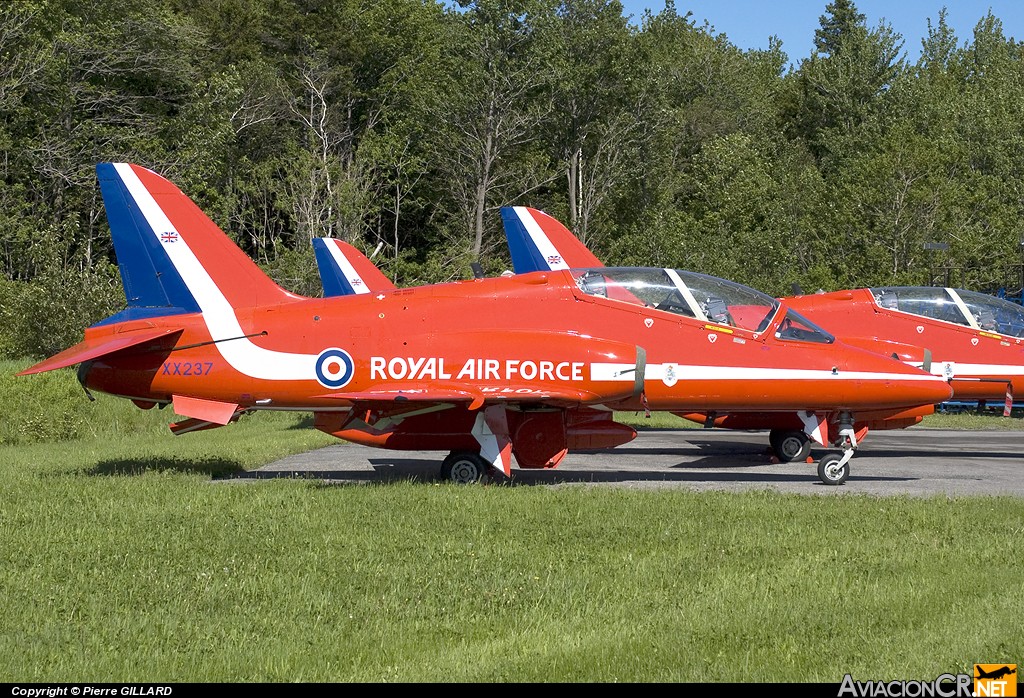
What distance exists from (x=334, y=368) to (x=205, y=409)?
1.70 meters

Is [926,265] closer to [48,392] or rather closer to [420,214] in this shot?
[420,214]

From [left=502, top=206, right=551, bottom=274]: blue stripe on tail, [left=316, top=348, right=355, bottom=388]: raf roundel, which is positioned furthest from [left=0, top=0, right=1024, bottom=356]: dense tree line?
[left=316, top=348, right=355, bottom=388]: raf roundel

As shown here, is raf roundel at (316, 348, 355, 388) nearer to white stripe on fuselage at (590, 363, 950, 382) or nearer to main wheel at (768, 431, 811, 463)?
white stripe on fuselage at (590, 363, 950, 382)

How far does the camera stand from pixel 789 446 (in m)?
17.8

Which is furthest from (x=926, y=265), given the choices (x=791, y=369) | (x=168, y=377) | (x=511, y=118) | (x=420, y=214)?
(x=168, y=377)

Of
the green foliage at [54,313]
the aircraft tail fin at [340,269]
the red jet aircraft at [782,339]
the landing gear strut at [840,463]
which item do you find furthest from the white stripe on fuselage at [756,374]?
the green foliage at [54,313]

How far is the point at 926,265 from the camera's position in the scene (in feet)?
135

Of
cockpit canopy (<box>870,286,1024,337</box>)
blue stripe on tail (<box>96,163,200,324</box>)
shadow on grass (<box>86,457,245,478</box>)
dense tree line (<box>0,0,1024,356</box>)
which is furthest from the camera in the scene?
dense tree line (<box>0,0,1024,356</box>)

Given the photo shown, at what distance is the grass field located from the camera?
6586 mm

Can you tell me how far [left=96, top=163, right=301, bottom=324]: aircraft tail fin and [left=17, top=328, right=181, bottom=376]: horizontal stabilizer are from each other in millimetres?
392

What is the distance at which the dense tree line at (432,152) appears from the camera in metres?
41.9

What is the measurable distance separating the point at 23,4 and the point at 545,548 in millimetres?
39845

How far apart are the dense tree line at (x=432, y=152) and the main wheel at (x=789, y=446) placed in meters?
21.5

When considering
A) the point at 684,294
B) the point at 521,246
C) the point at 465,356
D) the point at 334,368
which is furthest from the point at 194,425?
the point at 521,246
